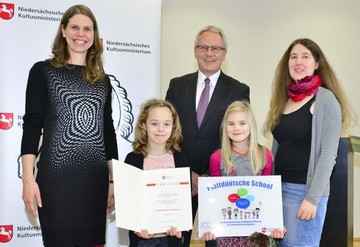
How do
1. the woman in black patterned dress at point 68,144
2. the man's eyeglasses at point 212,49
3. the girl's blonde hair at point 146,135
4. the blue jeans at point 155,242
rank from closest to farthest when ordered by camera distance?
the woman in black patterned dress at point 68,144
the blue jeans at point 155,242
the girl's blonde hair at point 146,135
the man's eyeglasses at point 212,49

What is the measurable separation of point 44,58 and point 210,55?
5.13 ft

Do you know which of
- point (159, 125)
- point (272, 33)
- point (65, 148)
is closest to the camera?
point (65, 148)

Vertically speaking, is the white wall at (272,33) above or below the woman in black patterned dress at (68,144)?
above

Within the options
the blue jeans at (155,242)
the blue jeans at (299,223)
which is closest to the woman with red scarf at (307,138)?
the blue jeans at (299,223)

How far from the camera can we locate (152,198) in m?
2.68

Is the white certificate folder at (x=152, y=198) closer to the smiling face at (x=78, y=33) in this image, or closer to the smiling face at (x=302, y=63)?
the smiling face at (x=78, y=33)

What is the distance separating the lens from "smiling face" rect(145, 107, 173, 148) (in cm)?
290

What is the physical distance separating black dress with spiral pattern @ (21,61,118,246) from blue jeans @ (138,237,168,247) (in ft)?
1.39

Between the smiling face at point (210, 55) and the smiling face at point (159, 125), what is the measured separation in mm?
670

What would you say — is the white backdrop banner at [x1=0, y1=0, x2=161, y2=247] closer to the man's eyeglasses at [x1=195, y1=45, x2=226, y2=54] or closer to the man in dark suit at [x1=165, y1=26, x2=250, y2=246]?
the man in dark suit at [x1=165, y1=26, x2=250, y2=246]

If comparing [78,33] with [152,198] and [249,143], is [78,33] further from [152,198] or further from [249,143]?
[249,143]

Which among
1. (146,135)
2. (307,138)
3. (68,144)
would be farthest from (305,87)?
(68,144)

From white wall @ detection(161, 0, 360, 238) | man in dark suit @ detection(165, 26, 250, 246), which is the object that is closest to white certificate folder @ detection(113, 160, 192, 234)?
man in dark suit @ detection(165, 26, 250, 246)

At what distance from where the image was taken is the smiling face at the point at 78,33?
2553 mm
